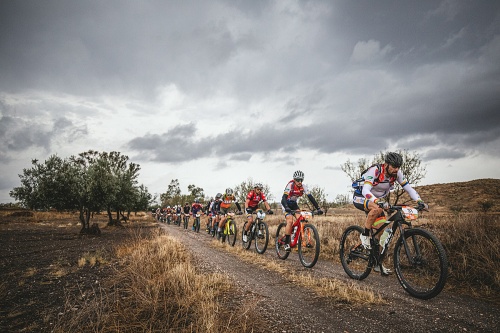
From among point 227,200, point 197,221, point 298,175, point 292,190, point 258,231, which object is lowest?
point 197,221

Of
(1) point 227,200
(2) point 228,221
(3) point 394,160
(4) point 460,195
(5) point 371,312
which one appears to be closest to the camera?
(5) point 371,312

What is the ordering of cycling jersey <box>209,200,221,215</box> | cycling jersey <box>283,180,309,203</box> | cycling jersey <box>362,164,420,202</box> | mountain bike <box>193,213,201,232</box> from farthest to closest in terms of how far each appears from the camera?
mountain bike <box>193,213,201,232</box> < cycling jersey <box>209,200,221,215</box> < cycling jersey <box>283,180,309,203</box> < cycling jersey <box>362,164,420,202</box>

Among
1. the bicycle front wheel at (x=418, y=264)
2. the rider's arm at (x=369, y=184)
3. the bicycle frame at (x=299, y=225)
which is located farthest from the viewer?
the bicycle frame at (x=299, y=225)

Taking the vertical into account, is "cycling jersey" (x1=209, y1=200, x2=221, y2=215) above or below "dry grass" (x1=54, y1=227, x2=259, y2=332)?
above

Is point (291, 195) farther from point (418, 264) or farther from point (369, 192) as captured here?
point (418, 264)

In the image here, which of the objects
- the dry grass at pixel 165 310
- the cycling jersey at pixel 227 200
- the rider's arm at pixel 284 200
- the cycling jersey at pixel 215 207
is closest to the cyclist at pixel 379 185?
the rider's arm at pixel 284 200

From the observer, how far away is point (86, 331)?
9.67ft

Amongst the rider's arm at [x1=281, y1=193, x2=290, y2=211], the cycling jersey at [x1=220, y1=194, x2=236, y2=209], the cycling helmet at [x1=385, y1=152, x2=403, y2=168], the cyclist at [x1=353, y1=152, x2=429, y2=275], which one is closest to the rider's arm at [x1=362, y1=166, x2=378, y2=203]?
the cyclist at [x1=353, y1=152, x2=429, y2=275]

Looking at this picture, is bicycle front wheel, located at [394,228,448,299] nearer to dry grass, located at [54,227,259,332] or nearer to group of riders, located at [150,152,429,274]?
group of riders, located at [150,152,429,274]

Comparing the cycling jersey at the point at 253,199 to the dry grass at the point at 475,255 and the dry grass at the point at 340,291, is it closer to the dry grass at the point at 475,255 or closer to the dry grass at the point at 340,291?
the dry grass at the point at 340,291

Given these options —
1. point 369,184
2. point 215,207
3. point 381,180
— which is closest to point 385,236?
point 369,184

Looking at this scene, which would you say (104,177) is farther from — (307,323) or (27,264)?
(307,323)

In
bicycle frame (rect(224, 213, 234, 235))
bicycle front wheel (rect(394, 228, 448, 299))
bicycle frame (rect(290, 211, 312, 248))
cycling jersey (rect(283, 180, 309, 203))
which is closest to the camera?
bicycle front wheel (rect(394, 228, 448, 299))

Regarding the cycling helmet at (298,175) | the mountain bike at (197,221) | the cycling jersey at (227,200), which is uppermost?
the cycling helmet at (298,175)
